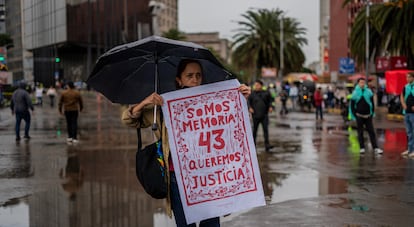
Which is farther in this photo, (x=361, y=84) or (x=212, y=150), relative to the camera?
(x=361, y=84)

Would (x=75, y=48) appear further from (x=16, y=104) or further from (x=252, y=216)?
(x=252, y=216)

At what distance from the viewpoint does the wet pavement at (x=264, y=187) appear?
6.96 meters

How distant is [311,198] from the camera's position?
8.16 m

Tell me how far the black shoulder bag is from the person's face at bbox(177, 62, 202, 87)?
0.57m

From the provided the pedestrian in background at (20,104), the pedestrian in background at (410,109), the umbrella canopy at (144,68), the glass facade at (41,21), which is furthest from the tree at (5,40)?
the umbrella canopy at (144,68)

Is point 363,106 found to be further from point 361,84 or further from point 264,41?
point 264,41

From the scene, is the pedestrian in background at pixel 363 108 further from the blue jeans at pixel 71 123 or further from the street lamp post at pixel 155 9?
the street lamp post at pixel 155 9

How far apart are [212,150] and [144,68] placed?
901 mm

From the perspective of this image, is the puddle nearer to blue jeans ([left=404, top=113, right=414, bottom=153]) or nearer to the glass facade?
blue jeans ([left=404, top=113, right=414, bottom=153])

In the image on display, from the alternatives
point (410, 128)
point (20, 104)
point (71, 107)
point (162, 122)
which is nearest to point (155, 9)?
point (20, 104)

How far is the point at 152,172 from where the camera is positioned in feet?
13.8

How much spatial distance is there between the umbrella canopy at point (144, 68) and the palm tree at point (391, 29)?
2536 cm

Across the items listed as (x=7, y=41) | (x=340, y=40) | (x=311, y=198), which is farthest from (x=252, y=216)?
(x=340, y=40)

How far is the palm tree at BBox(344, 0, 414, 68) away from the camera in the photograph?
30.7 meters
